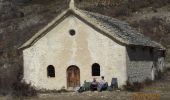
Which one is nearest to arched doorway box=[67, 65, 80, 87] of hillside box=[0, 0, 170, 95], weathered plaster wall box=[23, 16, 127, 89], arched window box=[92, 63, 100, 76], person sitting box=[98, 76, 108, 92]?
weathered plaster wall box=[23, 16, 127, 89]

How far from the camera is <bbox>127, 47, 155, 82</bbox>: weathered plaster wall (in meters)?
43.8

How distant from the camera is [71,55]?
4400cm

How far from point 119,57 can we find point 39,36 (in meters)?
6.32

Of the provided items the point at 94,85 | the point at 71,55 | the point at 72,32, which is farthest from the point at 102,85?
the point at 72,32

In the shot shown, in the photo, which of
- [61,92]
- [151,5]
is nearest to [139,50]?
[61,92]

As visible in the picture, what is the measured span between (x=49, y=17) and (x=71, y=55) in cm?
4431

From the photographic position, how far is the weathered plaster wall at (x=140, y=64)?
43.8m

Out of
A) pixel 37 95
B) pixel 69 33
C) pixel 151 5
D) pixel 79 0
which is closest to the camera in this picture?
pixel 37 95

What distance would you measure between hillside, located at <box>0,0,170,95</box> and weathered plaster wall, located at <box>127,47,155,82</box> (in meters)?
14.9

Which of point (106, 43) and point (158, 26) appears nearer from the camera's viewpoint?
point (106, 43)

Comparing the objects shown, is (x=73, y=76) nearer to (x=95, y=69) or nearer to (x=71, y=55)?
(x=71, y=55)

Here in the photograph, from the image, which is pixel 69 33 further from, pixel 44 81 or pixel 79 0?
pixel 79 0

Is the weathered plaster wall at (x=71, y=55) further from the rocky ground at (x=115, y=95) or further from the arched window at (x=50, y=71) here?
the rocky ground at (x=115, y=95)

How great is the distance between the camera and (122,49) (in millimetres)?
42531
